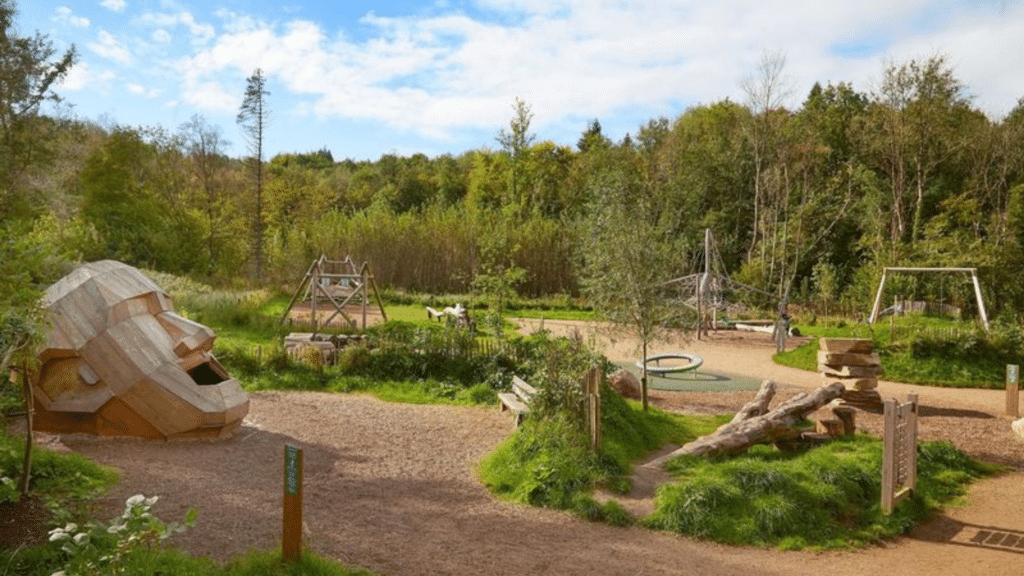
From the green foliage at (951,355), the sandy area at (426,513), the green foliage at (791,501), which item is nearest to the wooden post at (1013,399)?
the sandy area at (426,513)

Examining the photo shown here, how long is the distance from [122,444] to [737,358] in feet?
45.7

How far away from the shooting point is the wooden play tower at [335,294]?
1961 centimetres

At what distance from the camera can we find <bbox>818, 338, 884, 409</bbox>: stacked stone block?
13266mm

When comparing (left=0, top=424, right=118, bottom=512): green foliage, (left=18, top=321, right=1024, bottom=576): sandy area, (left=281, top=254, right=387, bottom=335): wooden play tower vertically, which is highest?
(left=281, top=254, right=387, bottom=335): wooden play tower

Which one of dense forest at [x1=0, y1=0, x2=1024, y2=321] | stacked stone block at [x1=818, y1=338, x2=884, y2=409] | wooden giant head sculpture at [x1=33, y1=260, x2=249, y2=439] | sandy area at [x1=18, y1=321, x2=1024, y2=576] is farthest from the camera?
dense forest at [x1=0, y1=0, x2=1024, y2=321]

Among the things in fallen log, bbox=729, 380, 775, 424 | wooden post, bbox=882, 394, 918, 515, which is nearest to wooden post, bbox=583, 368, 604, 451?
fallen log, bbox=729, 380, 775, 424

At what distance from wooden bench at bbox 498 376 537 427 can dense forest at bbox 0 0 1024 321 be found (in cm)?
1033

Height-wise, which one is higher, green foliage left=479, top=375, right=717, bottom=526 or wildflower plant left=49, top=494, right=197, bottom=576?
wildflower plant left=49, top=494, right=197, bottom=576

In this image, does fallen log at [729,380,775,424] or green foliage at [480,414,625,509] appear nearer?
green foliage at [480,414,625,509]

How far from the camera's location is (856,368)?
13391 millimetres

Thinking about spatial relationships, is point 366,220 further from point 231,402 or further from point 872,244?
point 231,402

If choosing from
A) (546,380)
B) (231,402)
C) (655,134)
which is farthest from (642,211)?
(655,134)

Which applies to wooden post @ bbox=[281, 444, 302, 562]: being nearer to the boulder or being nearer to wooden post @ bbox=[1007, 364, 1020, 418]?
the boulder

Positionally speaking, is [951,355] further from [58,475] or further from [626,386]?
[58,475]
